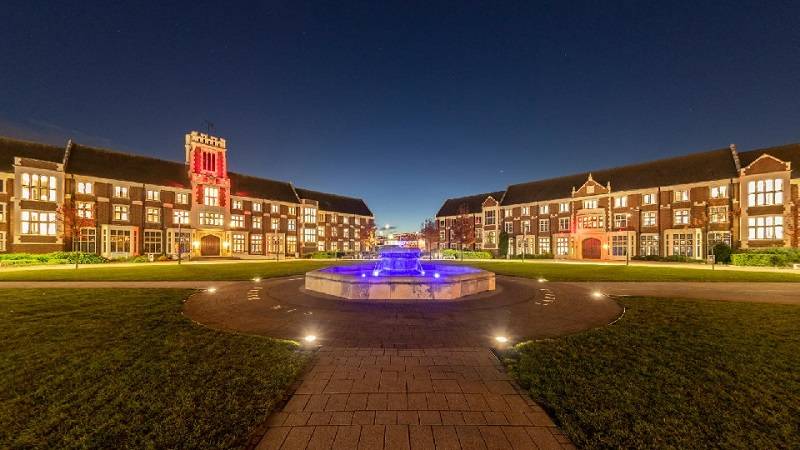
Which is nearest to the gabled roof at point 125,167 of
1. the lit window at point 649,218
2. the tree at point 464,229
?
the tree at point 464,229

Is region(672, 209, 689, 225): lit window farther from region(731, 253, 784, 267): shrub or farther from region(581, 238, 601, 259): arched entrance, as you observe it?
region(581, 238, 601, 259): arched entrance

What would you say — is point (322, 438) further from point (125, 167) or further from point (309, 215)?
point (309, 215)

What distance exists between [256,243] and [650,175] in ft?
193

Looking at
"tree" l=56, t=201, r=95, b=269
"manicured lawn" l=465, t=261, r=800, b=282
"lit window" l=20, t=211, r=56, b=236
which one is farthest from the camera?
"tree" l=56, t=201, r=95, b=269

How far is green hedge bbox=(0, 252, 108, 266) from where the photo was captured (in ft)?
99.8

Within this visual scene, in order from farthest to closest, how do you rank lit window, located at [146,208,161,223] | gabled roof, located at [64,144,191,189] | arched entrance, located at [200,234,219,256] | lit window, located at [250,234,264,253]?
lit window, located at [250,234,264,253]
arched entrance, located at [200,234,219,256]
lit window, located at [146,208,161,223]
gabled roof, located at [64,144,191,189]

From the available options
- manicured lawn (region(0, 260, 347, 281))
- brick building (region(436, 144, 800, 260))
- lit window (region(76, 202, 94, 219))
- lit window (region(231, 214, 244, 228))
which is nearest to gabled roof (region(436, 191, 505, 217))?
brick building (region(436, 144, 800, 260))

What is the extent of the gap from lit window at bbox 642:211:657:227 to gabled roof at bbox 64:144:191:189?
6246 centimetres

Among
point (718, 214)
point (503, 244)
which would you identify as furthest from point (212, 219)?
point (718, 214)

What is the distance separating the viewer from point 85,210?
37812 millimetres

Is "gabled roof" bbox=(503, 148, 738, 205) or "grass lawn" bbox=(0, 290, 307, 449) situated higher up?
"gabled roof" bbox=(503, 148, 738, 205)

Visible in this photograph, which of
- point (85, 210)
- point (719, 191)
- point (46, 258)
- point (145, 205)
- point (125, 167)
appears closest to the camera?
point (46, 258)

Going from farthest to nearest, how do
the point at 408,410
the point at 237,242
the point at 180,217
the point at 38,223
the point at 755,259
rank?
the point at 237,242
the point at 180,217
the point at 38,223
the point at 755,259
the point at 408,410

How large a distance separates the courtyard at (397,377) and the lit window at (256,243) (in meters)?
43.0
